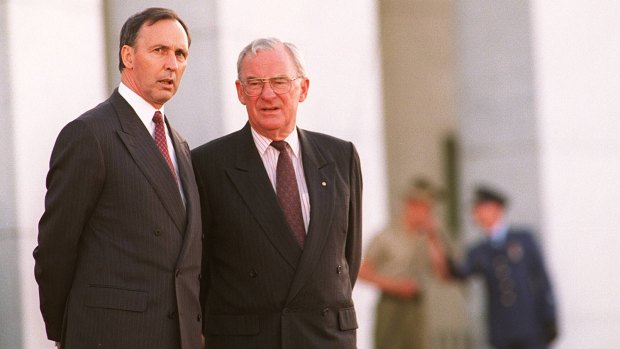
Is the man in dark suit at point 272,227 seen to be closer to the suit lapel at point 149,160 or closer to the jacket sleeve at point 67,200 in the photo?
the suit lapel at point 149,160

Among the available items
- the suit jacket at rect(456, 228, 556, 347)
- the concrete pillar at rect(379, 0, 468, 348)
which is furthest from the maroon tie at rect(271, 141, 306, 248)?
the concrete pillar at rect(379, 0, 468, 348)

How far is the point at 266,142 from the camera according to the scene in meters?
4.85

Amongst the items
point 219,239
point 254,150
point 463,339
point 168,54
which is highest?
point 168,54

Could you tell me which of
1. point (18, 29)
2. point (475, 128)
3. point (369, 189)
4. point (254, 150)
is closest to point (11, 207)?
point (18, 29)

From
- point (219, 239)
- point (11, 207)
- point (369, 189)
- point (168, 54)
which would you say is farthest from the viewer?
point (369, 189)

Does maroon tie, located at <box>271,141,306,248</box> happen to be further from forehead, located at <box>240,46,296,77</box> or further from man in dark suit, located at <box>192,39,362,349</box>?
forehead, located at <box>240,46,296,77</box>

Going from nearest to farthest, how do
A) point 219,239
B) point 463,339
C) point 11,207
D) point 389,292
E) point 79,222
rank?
point 79,222 → point 219,239 → point 11,207 → point 389,292 → point 463,339

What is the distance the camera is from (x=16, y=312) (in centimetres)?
518

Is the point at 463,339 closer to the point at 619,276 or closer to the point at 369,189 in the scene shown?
the point at 619,276

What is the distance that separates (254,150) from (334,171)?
35cm

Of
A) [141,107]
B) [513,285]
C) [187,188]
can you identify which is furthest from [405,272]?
[141,107]

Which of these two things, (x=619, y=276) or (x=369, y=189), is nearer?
(x=369, y=189)

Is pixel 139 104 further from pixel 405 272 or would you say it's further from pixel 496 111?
pixel 496 111

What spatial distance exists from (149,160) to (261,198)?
624 mm
